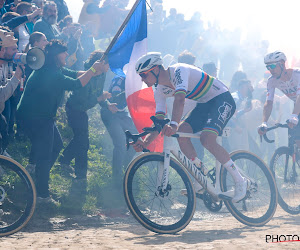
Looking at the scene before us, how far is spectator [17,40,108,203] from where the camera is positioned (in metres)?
6.90

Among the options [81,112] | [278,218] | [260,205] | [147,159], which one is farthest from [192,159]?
[81,112]

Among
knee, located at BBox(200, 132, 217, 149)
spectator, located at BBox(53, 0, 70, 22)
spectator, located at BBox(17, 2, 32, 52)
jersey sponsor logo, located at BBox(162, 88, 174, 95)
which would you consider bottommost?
knee, located at BBox(200, 132, 217, 149)

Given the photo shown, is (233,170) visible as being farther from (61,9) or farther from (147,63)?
(61,9)

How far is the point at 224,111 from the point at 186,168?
3.56 ft

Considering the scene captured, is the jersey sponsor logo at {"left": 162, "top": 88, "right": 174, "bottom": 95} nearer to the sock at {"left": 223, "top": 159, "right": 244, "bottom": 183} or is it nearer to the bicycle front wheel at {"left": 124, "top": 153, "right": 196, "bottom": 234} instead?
the bicycle front wheel at {"left": 124, "top": 153, "right": 196, "bottom": 234}

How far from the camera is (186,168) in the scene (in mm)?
6453

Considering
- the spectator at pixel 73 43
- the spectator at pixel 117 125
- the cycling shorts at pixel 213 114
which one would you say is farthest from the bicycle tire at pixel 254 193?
the spectator at pixel 73 43

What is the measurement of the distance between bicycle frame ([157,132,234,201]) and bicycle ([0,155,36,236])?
1.77 metres

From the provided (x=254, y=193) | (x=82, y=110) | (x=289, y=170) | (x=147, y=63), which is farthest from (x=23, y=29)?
(x=289, y=170)

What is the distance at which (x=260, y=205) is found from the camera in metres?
7.23

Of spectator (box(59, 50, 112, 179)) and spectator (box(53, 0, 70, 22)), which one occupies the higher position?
spectator (box(53, 0, 70, 22))

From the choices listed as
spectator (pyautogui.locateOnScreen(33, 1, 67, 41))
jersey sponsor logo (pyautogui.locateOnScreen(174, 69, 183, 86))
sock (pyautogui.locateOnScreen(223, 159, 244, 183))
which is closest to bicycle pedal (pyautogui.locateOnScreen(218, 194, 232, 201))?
sock (pyautogui.locateOnScreen(223, 159, 244, 183))

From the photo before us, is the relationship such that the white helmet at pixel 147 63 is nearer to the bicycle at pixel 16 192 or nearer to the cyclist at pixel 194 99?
the cyclist at pixel 194 99

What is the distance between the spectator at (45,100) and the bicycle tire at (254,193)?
9.28ft
